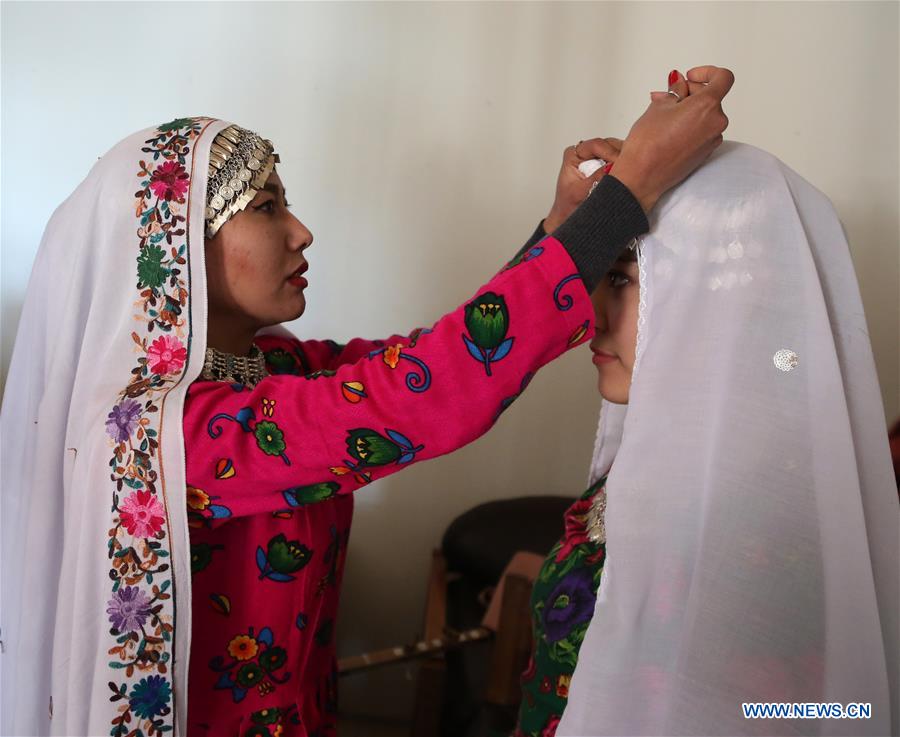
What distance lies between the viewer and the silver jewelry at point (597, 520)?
1.07 metres

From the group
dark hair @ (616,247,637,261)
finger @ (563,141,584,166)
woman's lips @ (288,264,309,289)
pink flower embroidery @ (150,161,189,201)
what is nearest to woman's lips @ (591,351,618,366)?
dark hair @ (616,247,637,261)

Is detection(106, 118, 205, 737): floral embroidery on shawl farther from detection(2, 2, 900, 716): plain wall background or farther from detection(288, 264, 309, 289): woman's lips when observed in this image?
detection(2, 2, 900, 716): plain wall background

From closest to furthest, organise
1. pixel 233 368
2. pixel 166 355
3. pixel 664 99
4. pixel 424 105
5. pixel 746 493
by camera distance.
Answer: pixel 746 493 < pixel 664 99 < pixel 166 355 < pixel 233 368 < pixel 424 105

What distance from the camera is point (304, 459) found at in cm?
98

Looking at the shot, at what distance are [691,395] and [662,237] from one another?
0.18 metres

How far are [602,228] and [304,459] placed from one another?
415 mm

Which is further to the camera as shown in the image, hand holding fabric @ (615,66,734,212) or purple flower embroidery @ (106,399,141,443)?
purple flower embroidery @ (106,399,141,443)

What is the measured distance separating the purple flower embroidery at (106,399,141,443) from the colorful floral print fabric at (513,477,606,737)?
55 centimetres

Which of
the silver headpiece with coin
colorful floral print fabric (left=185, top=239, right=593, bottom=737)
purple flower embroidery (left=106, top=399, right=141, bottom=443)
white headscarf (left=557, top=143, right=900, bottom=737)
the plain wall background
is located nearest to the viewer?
white headscarf (left=557, top=143, right=900, bottom=737)

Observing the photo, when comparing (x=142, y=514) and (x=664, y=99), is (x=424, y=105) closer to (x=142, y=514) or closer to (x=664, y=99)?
(x=664, y=99)

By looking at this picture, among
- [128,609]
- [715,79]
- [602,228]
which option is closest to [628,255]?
[602,228]

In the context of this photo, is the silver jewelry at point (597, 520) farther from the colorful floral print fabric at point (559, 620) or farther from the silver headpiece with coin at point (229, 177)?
the silver headpiece with coin at point (229, 177)

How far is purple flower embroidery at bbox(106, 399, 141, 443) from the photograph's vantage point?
3.35 ft

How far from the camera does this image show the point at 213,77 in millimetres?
1787
